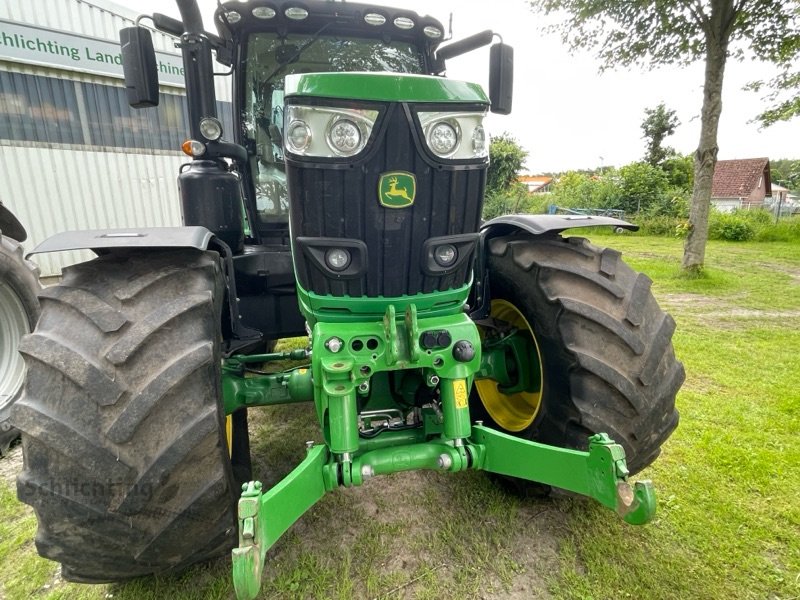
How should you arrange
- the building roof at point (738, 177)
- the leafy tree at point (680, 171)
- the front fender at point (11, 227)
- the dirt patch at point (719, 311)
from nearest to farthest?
1. the front fender at point (11, 227)
2. the dirt patch at point (719, 311)
3. the leafy tree at point (680, 171)
4. the building roof at point (738, 177)

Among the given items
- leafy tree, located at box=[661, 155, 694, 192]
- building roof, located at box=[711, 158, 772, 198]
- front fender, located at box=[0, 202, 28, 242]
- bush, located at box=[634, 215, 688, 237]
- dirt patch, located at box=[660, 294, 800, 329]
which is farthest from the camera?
building roof, located at box=[711, 158, 772, 198]

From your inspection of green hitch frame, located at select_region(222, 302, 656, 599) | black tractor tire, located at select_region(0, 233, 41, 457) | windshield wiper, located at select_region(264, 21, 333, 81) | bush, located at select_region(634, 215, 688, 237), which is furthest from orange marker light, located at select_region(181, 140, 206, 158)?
bush, located at select_region(634, 215, 688, 237)

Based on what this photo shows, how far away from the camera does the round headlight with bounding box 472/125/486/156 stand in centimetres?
165

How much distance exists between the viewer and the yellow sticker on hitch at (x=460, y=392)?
172 cm

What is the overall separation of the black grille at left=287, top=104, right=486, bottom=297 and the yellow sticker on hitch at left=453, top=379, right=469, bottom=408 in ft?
1.17

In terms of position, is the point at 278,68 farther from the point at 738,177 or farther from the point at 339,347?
the point at 738,177

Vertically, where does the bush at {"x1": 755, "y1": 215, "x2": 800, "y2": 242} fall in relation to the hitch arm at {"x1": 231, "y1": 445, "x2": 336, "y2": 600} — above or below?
below

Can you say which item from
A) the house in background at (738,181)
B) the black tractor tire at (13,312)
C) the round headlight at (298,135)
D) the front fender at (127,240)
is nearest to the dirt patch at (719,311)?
the round headlight at (298,135)

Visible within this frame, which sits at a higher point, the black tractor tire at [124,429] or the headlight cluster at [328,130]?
the headlight cluster at [328,130]

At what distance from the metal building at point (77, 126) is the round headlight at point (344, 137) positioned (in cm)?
752

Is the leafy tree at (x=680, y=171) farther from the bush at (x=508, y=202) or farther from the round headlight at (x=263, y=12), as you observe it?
the round headlight at (x=263, y=12)

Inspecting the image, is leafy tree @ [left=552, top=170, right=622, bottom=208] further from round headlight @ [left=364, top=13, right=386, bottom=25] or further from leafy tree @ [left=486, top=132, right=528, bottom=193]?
round headlight @ [left=364, top=13, right=386, bottom=25]

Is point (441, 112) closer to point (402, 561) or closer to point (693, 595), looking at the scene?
point (402, 561)

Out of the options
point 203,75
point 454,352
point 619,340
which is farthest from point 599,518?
point 203,75
